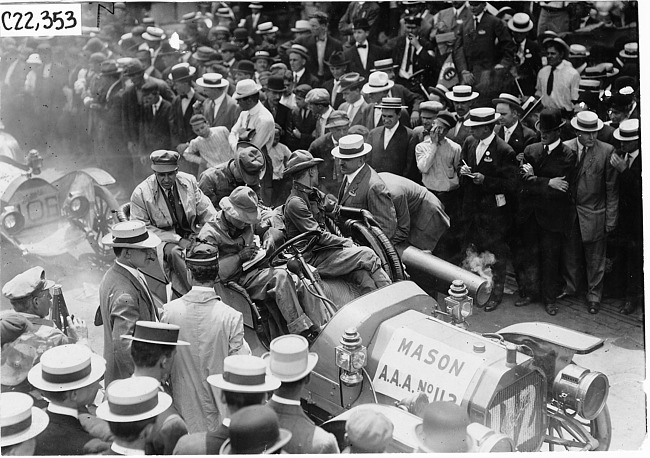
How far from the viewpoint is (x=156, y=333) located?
4.62 metres

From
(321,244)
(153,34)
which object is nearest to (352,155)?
(321,244)

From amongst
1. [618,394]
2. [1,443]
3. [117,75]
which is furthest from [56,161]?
[618,394]

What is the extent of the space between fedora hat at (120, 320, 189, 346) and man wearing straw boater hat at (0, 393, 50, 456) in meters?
0.68

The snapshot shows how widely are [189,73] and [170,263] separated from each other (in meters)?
2.44

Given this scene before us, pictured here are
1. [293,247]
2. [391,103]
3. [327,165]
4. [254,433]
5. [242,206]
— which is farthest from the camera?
[327,165]

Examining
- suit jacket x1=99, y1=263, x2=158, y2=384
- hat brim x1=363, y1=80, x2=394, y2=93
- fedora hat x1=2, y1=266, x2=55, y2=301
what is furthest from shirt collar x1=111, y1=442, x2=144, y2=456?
hat brim x1=363, y1=80, x2=394, y2=93

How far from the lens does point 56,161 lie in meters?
6.62

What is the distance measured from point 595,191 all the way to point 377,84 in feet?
7.01

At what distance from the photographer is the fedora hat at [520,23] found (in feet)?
24.4

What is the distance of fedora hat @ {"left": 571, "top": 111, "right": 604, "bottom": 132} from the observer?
6531 mm

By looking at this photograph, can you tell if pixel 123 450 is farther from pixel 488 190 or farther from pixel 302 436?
pixel 488 190

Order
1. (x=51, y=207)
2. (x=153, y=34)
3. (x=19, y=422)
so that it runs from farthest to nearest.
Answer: (x=153, y=34)
(x=51, y=207)
(x=19, y=422)

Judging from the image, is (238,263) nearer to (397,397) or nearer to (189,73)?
(397,397)

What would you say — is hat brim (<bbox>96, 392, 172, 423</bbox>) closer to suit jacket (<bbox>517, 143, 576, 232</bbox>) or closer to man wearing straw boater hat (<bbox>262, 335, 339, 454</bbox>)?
man wearing straw boater hat (<bbox>262, 335, 339, 454</bbox>)
